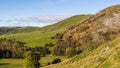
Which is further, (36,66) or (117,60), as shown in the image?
(36,66)

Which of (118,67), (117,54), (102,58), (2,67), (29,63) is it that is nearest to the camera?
(118,67)

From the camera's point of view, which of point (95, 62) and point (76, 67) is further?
point (76, 67)

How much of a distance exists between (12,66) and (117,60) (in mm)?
127811

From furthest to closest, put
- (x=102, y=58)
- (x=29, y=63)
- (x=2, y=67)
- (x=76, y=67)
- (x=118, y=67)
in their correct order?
1. (x=2, y=67)
2. (x=29, y=63)
3. (x=76, y=67)
4. (x=102, y=58)
5. (x=118, y=67)

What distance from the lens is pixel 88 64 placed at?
251 feet

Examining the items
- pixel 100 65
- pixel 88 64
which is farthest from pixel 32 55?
pixel 100 65

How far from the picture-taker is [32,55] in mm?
136375

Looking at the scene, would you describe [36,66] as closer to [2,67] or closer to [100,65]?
[2,67]

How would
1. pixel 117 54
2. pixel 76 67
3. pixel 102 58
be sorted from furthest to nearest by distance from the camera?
pixel 76 67, pixel 102 58, pixel 117 54

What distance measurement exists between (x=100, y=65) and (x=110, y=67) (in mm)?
5292

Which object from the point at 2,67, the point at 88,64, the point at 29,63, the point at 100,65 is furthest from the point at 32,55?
the point at 100,65

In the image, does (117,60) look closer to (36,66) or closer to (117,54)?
(117,54)

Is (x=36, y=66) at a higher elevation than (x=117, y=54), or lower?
lower

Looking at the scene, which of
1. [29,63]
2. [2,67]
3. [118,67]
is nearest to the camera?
[118,67]
